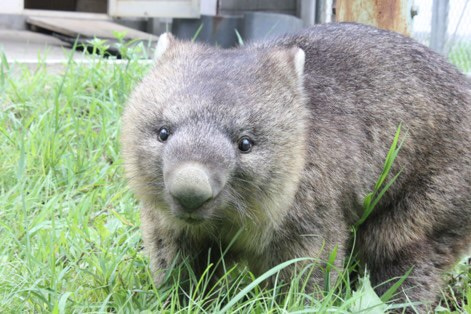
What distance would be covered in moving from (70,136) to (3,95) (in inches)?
28.0

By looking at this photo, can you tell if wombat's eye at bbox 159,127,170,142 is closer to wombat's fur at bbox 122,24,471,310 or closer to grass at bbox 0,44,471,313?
wombat's fur at bbox 122,24,471,310

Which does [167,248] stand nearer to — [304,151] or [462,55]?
[304,151]

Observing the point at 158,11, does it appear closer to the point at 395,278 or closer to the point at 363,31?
the point at 363,31

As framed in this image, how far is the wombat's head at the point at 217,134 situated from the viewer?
2.87m

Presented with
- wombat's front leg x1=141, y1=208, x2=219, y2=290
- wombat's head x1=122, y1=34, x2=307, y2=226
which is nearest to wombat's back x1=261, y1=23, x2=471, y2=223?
wombat's head x1=122, y1=34, x2=307, y2=226

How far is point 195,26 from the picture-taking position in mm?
8938

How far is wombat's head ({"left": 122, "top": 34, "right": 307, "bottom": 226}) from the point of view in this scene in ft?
9.43

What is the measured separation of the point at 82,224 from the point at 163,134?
3.43 ft

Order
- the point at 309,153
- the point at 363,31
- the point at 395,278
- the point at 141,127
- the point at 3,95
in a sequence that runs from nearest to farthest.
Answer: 1. the point at 141,127
2. the point at 309,153
3. the point at 395,278
4. the point at 363,31
5. the point at 3,95

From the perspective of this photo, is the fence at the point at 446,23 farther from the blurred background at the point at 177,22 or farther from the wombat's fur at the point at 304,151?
the wombat's fur at the point at 304,151

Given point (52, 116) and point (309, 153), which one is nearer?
point (309, 153)

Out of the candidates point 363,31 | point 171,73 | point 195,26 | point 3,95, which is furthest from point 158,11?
point 171,73

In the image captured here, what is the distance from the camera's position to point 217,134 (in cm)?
295

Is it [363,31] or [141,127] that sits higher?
[363,31]
